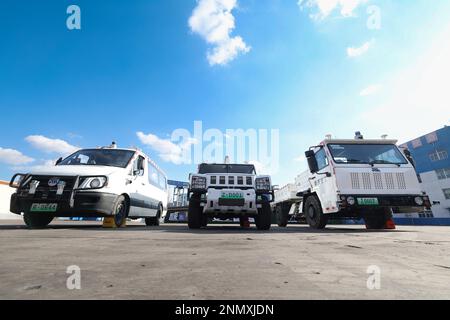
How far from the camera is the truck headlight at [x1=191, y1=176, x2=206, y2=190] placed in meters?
6.24

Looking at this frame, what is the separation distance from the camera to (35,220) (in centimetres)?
559

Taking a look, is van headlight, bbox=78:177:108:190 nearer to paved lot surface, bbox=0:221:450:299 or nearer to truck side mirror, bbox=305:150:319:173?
paved lot surface, bbox=0:221:450:299

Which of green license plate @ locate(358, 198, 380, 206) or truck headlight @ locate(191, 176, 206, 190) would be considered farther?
truck headlight @ locate(191, 176, 206, 190)

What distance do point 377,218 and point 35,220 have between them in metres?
8.53

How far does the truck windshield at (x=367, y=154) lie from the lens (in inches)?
267

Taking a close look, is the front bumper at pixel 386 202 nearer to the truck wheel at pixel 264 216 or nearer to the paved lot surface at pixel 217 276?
the truck wheel at pixel 264 216

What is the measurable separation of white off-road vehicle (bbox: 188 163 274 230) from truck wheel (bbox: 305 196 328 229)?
5.43 feet

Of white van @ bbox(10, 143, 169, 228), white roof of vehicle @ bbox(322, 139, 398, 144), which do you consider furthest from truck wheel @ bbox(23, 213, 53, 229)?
white roof of vehicle @ bbox(322, 139, 398, 144)

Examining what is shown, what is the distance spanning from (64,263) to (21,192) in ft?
14.2

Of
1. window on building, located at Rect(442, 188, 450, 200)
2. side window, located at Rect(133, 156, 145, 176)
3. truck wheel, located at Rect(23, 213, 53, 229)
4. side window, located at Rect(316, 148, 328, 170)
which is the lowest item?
truck wheel, located at Rect(23, 213, 53, 229)

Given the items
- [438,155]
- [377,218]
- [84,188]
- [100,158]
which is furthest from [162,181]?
[438,155]

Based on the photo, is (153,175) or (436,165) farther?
(436,165)

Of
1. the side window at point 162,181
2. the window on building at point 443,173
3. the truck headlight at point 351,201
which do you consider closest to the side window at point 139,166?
the side window at point 162,181

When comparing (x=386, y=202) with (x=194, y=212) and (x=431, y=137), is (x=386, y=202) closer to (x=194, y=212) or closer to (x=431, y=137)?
(x=194, y=212)
